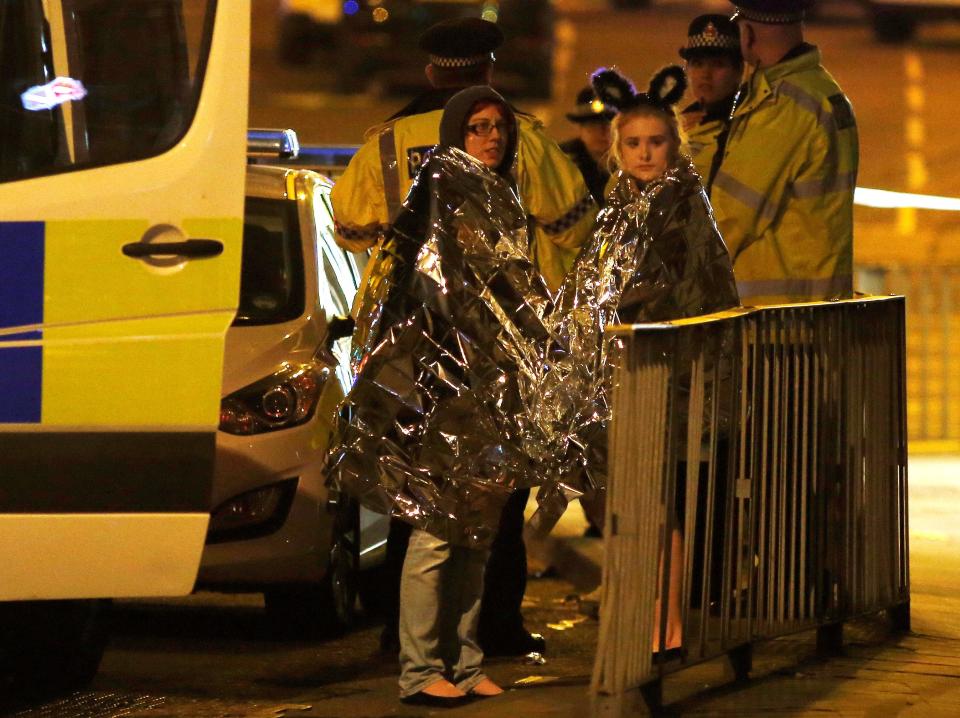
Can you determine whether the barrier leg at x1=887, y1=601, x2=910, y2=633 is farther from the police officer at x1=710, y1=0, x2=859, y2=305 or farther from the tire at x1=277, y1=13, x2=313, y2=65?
the tire at x1=277, y1=13, x2=313, y2=65

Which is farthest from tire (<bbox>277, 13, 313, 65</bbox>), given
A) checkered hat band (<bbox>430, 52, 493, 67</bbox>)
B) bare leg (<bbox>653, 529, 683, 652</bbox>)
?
bare leg (<bbox>653, 529, 683, 652</bbox>)

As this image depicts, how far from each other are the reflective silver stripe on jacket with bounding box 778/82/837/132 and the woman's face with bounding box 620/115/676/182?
1.91ft

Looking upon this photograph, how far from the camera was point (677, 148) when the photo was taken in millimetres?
5391

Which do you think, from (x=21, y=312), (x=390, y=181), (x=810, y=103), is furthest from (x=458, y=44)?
(x=21, y=312)

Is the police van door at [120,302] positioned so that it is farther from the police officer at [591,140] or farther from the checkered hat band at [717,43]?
the police officer at [591,140]

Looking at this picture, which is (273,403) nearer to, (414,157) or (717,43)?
(414,157)

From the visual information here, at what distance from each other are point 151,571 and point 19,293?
74 cm

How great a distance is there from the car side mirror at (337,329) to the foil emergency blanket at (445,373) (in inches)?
39.2

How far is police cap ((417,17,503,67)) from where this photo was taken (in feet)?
19.7

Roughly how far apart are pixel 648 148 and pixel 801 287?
29.8 inches

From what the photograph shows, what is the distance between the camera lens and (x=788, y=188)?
575cm

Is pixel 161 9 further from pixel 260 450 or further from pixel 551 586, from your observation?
pixel 551 586

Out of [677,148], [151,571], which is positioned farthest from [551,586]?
[151,571]

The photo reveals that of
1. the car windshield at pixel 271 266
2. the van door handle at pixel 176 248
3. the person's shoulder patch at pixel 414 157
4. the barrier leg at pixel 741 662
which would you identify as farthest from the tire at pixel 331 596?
the van door handle at pixel 176 248
